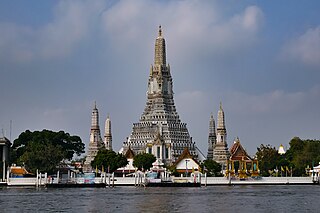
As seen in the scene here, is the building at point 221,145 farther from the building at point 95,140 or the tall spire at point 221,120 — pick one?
the building at point 95,140

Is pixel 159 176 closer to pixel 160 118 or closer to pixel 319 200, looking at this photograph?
pixel 160 118

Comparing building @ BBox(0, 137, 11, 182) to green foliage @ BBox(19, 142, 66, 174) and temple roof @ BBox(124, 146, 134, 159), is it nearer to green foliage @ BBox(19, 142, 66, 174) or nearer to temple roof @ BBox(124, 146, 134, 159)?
green foliage @ BBox(19, 142, 66, 174)

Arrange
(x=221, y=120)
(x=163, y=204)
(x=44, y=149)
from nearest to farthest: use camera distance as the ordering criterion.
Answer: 1. (x=163, y=204)
2. (x=44, y=149)
3. (x=221, y=120)

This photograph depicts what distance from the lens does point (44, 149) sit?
11400cm

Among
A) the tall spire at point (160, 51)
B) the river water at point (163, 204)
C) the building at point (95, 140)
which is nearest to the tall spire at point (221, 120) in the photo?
the tall spire at point (160, 51)

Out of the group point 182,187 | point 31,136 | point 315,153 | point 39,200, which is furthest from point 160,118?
point 39,200

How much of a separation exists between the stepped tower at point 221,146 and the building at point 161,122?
178 inches

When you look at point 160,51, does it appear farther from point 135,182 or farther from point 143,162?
point 135,182

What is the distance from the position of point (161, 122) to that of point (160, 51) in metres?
14.9

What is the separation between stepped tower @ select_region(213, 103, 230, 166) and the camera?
15388 cm

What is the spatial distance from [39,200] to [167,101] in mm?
92945

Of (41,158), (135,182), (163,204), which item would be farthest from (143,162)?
(163,204)

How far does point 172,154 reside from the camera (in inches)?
6029

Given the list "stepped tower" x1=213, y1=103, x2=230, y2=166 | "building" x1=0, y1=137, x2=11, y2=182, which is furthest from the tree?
"stepped tower" x1=213, y1=103, x2=230, y2=166
